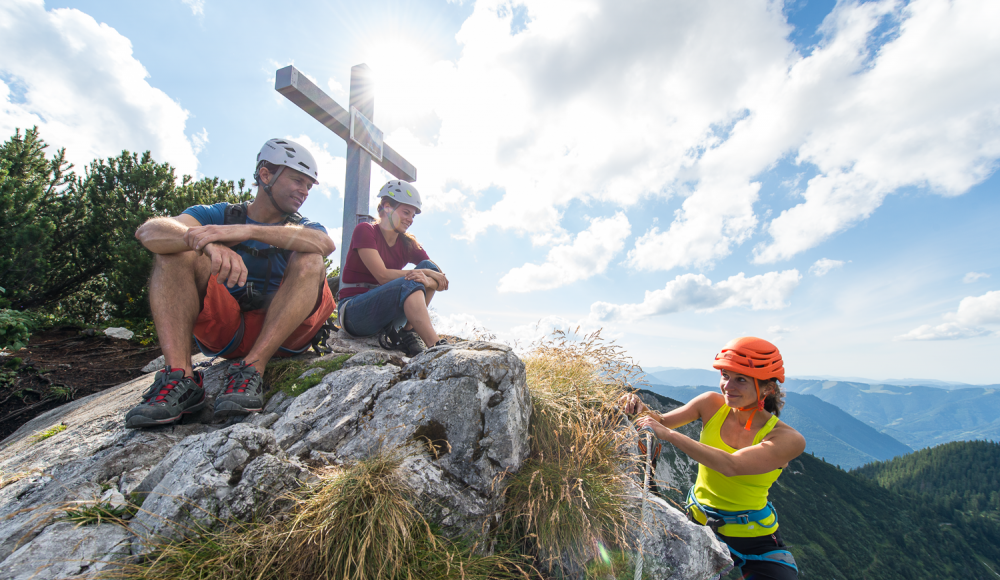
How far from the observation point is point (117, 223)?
10234 mm

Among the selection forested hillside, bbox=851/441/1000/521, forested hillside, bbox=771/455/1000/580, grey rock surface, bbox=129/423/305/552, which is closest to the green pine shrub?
grey rock surface, bbox=129/423/305/552

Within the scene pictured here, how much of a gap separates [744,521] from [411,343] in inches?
134

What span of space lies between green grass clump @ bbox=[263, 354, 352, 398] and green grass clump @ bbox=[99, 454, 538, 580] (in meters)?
1.23

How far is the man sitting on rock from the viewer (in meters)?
2.90

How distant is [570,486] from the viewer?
294 cm

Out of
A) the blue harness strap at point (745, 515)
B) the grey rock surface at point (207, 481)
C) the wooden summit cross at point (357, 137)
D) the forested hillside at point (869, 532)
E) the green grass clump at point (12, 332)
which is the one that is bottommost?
the forested hillside at point (869, 532)

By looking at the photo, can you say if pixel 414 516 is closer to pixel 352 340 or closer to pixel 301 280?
pixel 301 280

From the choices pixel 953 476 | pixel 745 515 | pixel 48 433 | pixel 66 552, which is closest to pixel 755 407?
pixel 745 515

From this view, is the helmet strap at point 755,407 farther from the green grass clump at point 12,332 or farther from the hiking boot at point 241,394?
the green grass clump at point 12,332

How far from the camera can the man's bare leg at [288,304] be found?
3406 millimetres

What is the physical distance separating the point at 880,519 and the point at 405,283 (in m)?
138

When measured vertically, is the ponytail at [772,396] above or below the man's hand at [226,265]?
below

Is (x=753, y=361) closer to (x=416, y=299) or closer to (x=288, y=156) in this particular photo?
(x=416, y=299)

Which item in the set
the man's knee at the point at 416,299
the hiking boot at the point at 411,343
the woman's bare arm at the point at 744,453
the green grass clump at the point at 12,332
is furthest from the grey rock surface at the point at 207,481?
the green grass clump at the point at 12,332
